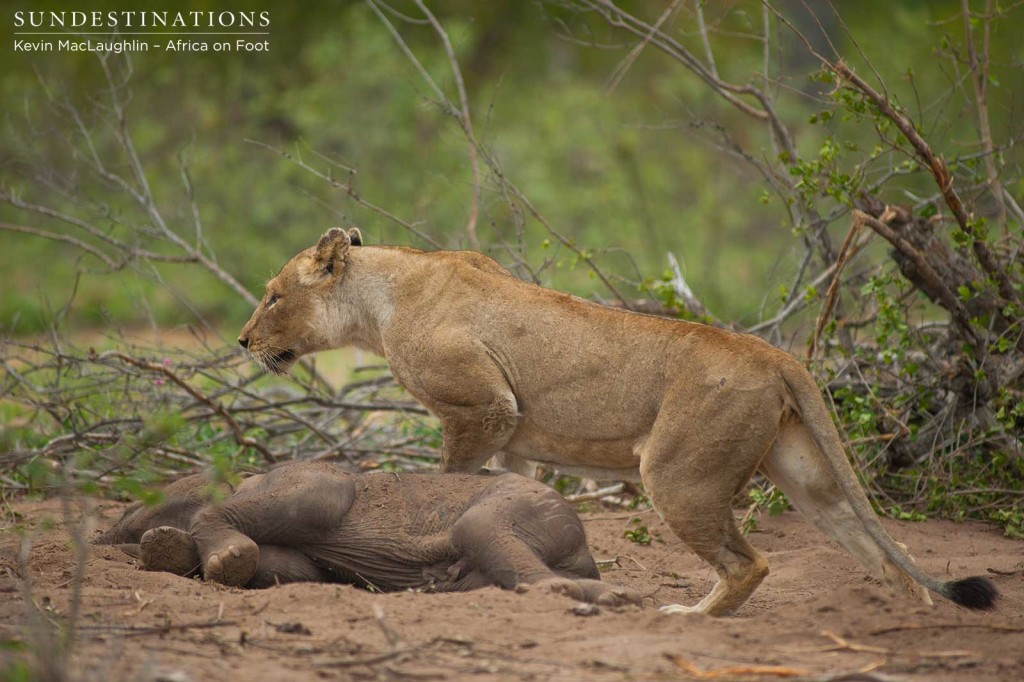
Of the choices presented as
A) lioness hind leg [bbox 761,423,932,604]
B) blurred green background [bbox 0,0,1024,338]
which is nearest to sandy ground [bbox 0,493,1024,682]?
lioness hind leg [bbox 761,423,932,604]

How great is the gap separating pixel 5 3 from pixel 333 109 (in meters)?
5.53

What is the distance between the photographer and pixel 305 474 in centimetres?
520

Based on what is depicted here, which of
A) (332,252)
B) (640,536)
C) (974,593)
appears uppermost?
(332,252)

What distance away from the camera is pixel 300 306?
6234mm

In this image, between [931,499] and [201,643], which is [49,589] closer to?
[201,643]

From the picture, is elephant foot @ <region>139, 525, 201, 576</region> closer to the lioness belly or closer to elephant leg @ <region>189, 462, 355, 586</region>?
elephant leg @ <region>189, 462, 355, 586</region>

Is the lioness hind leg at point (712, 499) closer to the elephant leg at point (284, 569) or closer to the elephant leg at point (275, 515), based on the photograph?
the elephant leg at point (275, 515)

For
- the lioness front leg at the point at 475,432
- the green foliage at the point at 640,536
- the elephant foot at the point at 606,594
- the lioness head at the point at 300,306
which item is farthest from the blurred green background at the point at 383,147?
the elephant foot at the point at 606,594

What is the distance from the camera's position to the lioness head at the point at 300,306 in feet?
20.4

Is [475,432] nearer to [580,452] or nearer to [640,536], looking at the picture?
[580,452]

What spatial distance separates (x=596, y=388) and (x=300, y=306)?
1706 mm

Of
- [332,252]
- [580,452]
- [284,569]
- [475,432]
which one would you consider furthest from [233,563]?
[332,252]

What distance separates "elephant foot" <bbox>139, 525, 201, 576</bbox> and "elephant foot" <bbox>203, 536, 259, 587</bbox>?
0.14m

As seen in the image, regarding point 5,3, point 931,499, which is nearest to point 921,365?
point 931,499
